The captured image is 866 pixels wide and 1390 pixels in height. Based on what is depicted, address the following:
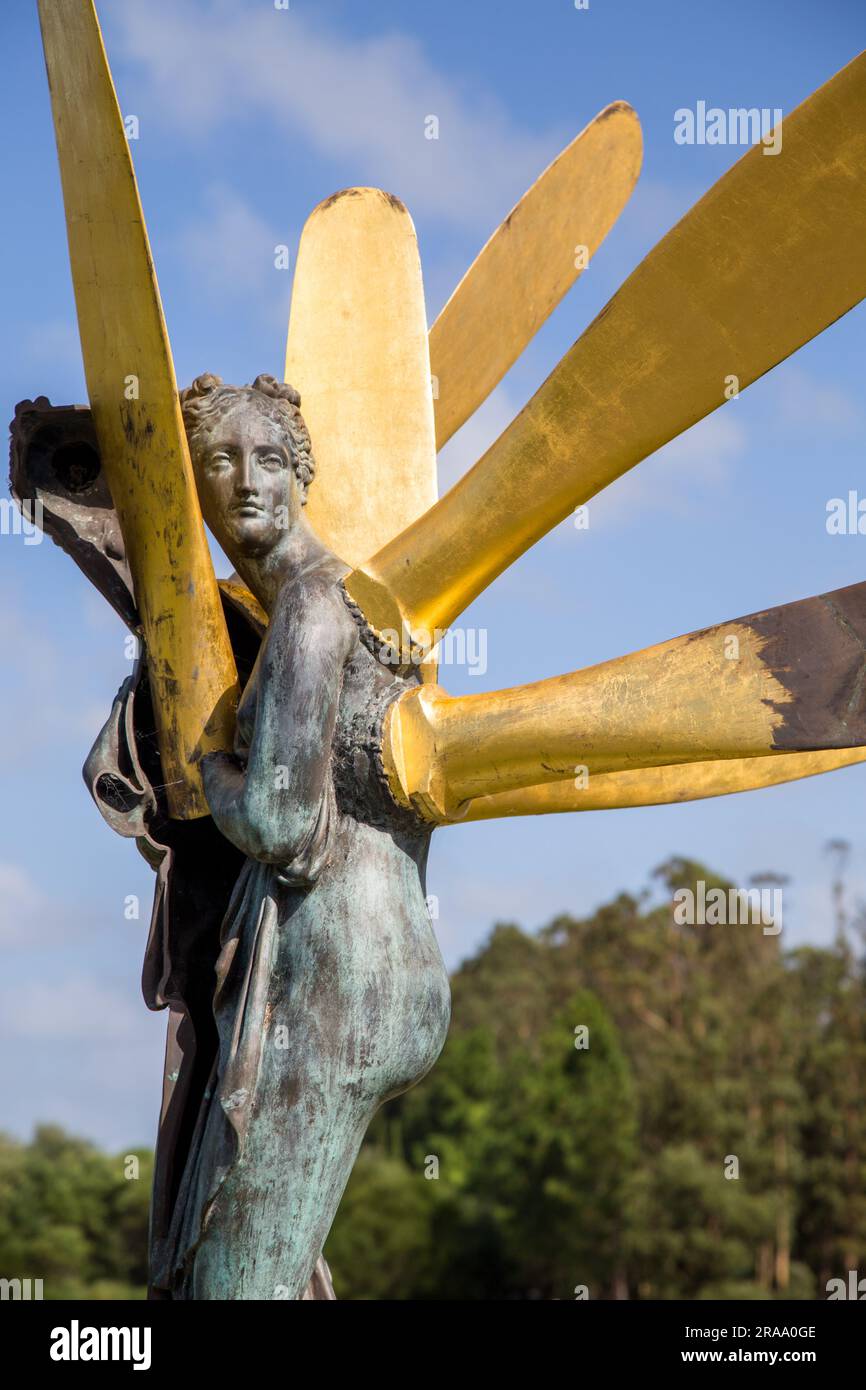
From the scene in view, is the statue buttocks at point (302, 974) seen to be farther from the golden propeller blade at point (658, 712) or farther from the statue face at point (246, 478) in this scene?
the statue face at point (246, 478)

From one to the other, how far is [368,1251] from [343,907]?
31178 mm

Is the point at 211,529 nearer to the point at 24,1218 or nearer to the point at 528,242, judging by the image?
the point at 528,242

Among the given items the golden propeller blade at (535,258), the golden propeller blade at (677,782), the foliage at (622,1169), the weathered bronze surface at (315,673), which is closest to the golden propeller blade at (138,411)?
the weathered bronze surface at (315,673)

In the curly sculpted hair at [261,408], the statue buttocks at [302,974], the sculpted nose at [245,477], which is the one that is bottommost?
the statue buttocks at [302,974]

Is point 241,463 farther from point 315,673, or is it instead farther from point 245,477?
point 315,673

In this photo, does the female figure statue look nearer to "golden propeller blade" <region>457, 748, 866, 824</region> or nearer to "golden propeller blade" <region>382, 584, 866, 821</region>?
"golden propeller blade" <region>382, 584, 866, 821</region>

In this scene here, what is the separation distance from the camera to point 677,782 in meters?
6.14

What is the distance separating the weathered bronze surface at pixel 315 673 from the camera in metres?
4.66

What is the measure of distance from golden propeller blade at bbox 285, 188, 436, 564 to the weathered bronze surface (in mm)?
368

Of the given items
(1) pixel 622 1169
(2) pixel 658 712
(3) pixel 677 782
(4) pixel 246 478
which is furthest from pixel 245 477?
(1) pixel 622 1169

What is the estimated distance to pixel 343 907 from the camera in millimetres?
5000

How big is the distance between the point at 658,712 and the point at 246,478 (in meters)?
1.49

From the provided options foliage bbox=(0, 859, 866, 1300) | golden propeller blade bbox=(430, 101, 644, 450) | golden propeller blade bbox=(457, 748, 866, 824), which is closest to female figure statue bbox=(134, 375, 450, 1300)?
golden propeller blade bbox=(457, 748, 866, 824)

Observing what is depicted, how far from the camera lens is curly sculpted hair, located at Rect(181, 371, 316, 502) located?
5359 millimetres
